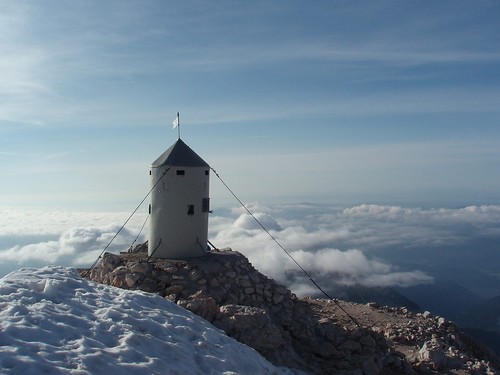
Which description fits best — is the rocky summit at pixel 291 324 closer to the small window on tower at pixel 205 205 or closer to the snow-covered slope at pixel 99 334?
the snow-covered slope at pixel 99 334

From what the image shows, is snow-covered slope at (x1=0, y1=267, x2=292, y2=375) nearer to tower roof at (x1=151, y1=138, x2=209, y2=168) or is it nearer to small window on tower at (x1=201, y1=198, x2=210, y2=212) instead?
small window on tower at (x1=201, y1=198, x2=210, y2=212)

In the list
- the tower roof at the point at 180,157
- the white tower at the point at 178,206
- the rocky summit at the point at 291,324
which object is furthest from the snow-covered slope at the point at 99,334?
the tower roof at the point at 180,157

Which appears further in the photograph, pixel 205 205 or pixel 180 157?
pixel 205 205

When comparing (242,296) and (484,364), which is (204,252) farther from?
(484,364)

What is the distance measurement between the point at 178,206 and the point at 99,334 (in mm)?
8032

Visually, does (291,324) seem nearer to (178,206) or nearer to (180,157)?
(178,206)

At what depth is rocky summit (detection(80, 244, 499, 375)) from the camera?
12.7m

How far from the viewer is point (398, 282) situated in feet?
541

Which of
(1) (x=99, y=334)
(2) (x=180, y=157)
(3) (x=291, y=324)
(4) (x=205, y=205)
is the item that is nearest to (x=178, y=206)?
(4) (x=205, y=205)

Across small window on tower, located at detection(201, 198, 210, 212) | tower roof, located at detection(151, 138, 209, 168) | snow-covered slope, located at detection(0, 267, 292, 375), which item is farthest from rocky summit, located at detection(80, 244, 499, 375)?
tower roof, located at detection(151, 138, 209, 168)

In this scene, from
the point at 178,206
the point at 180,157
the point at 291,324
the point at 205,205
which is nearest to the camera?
the point at 291,324

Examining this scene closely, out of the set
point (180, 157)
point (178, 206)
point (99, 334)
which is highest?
point (180, 157)

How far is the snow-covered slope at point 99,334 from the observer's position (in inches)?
307

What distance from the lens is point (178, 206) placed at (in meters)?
16.8
